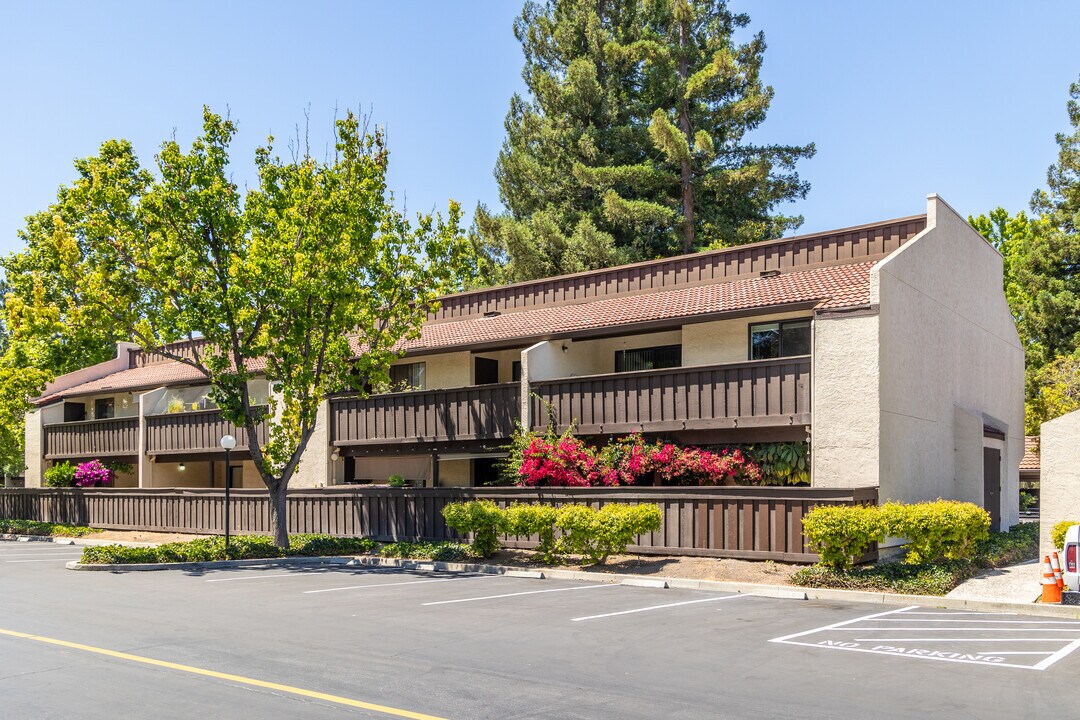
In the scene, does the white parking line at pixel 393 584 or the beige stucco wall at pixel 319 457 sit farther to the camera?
the beige stucco wall at pixel 319 457

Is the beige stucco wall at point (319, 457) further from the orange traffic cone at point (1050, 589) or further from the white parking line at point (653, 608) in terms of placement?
the orange traffic cone at point (1050, 589)

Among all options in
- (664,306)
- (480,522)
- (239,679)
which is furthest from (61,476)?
(239,679)

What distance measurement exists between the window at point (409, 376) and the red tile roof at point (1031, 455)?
75.1ft

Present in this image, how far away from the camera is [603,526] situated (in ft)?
64.1

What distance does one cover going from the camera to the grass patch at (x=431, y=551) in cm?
2197

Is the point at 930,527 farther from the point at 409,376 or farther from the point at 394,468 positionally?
the point at 394,468

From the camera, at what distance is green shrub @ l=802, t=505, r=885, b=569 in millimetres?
17031

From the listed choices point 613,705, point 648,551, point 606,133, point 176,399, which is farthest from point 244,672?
point 606,133

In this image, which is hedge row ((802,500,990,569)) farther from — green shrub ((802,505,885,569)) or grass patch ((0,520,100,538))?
grass patch ((0,520,100,538))

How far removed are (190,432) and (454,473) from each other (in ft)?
31.3

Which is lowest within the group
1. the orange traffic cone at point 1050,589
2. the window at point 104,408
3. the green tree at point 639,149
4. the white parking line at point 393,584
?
the white parking line at point 393,584

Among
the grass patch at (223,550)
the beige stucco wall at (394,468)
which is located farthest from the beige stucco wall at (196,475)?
the grass patch at (223,550)

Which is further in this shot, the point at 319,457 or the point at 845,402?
the point at 319,457

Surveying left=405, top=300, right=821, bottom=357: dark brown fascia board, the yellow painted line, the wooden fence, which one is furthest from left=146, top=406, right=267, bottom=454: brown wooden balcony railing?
the yellow painted line
